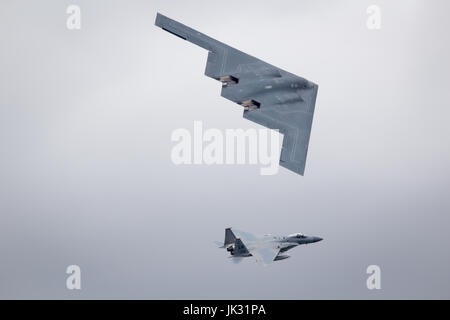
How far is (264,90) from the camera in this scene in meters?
28.0

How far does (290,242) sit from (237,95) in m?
9.19

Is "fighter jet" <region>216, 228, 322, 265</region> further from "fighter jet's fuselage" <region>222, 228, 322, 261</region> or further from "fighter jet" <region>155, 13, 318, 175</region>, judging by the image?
"fighter jet" <region>155, 13, 318, 175</region>

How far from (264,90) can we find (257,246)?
25.9 ft

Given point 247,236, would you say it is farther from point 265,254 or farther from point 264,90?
point 264,90

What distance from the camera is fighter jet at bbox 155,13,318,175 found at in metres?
27.5

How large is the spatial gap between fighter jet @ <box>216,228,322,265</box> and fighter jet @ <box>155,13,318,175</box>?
6.91 metres

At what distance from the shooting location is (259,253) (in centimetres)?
3334

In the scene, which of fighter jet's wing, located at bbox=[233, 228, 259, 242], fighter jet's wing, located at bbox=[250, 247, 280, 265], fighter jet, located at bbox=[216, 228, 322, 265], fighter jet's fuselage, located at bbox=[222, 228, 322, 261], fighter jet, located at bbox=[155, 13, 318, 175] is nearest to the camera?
fighter jet, located at bbox=[155, 13, 318, 175]

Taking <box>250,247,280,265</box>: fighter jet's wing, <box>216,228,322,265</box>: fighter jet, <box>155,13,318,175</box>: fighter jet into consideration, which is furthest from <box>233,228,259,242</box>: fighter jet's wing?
<box>155,13,318,175</box>: fighter jet

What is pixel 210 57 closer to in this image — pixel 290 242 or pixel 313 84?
pixel 313 84

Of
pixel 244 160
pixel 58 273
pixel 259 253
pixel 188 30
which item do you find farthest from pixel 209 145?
pixel 58 273

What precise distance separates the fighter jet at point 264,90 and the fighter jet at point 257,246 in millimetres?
6906

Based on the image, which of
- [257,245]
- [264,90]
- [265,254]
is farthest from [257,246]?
[264,90]
